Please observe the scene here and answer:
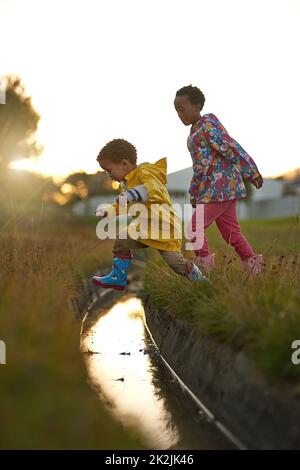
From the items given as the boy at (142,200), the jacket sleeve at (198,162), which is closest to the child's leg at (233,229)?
the jacket sleeve at (198,162)

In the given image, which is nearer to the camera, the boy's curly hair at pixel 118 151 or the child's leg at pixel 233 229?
the boy's curly hair at pixel 118 151

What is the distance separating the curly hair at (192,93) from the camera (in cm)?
752

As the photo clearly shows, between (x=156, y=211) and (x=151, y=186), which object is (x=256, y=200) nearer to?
(x=156, y=211)

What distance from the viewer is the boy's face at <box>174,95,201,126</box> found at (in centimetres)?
→ 751

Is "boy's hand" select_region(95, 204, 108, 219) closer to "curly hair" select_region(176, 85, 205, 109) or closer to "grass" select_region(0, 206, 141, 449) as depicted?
"grass" select_region(0, 206, 141, 449)

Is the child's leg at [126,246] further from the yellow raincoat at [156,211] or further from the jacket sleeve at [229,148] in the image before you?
the jacket sleeve at [229,148]

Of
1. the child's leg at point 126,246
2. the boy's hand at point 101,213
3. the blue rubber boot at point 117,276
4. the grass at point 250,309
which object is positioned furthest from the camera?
the blue rubber boot at point 117,276

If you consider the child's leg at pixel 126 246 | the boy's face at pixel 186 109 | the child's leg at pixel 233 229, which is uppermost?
the boy's face at pixel 186 109

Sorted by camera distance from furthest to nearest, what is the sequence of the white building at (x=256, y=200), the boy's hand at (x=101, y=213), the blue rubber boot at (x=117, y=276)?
1. the white building at (x=256, y=200)
2. the blue rubber boot at (x=117, y=276)
3. the boy's hand at (x=101, y=213)

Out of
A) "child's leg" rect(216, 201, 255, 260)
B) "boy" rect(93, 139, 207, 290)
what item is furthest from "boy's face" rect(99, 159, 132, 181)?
"child's leg" rect(216, 201, 255, 260)

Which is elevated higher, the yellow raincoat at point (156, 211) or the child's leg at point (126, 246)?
the yellow raincoat at point (156, 211)

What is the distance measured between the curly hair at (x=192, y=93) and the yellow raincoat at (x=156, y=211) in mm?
977

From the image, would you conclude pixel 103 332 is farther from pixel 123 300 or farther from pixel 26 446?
pixel 26 446

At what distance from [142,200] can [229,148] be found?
1.29 meters
